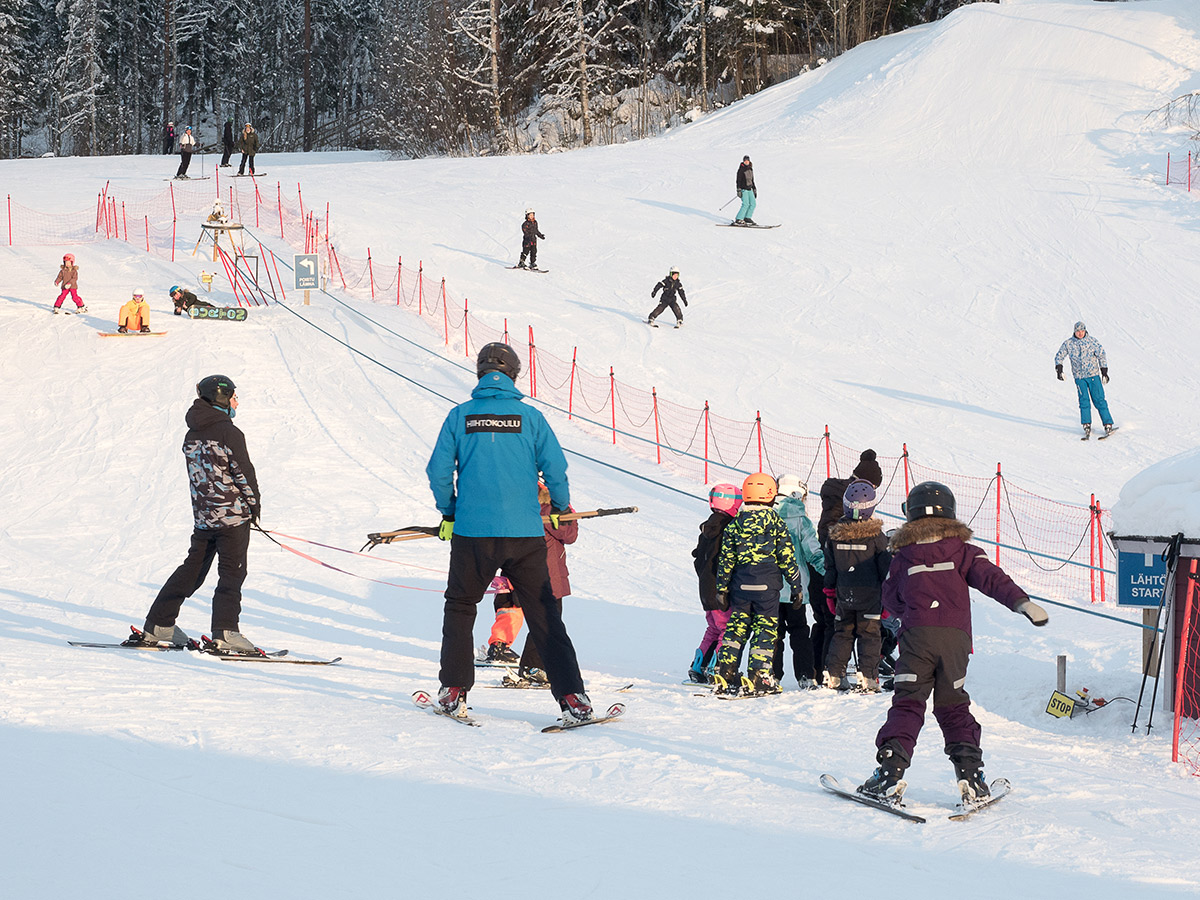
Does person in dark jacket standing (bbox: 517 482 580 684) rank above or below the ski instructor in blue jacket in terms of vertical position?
below

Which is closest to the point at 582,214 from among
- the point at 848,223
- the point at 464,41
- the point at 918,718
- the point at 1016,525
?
the point at 848,223

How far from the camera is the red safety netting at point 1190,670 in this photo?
5910mm

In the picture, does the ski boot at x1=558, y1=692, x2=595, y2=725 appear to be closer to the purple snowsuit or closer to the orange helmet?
the purple snowsuit

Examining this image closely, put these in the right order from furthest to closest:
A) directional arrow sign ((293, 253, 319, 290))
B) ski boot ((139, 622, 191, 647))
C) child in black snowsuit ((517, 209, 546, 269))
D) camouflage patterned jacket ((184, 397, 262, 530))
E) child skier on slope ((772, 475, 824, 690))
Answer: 1. child in black snowsuit ((517, 209, 546, 269))
2. directional arrow sign ((293, 253, 319, 290))
3. child skier on slope ((772, 475, 824, 690))
4. ski boot ((139, 622, 191, 647))
5. camouflage patterned jacket ((184, 397, 262, 530))

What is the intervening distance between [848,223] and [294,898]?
25874 millimetres

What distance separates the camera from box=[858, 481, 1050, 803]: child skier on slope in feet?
15.3

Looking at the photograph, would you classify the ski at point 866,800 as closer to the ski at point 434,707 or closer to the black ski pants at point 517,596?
the black ski pants at point 517,596

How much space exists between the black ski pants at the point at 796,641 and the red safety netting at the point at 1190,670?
7.18 feet

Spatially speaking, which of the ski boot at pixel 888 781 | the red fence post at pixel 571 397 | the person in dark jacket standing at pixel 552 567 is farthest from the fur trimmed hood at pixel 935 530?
the red fence post at pixel 571 397

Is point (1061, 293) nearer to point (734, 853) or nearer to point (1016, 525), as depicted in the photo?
point (1016, 525)

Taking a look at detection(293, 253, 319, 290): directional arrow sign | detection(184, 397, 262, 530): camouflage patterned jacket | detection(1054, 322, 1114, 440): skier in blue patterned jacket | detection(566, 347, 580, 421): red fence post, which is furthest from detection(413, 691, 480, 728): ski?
detection(293, 253, 319, 290): directional arrow sign

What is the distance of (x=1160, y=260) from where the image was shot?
78.9 ft

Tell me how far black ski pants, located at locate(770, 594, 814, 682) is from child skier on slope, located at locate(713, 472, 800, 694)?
65cm

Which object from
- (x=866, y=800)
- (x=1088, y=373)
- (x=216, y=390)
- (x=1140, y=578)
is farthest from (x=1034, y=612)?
(x=1088, y=373)
